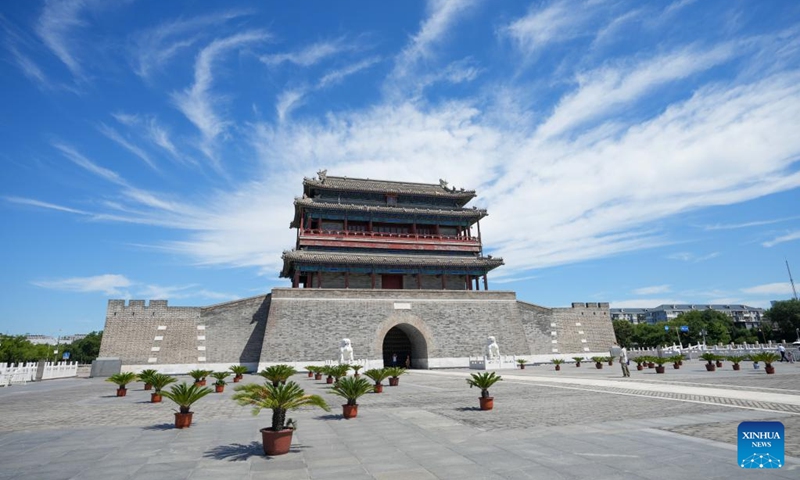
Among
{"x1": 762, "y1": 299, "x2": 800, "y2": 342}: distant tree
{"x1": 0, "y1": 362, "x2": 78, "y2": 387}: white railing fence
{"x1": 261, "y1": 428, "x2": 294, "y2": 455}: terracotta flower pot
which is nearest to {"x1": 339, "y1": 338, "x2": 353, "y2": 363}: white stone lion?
{"x1": 0, "y1": 362, "x2": 78, "y2": 387}: white railing fence

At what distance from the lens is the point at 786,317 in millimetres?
62406

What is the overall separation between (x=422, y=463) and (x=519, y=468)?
1.27 m

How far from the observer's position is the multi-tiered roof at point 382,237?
3152cm

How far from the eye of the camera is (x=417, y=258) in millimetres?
32312

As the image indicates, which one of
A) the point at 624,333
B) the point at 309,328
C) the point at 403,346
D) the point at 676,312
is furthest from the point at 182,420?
the point at 676,312

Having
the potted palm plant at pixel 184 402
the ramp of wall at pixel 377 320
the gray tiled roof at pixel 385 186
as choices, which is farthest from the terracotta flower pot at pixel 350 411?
the gray tiled roof at pixel 385 186

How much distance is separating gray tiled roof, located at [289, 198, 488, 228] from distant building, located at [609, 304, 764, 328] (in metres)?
91.7

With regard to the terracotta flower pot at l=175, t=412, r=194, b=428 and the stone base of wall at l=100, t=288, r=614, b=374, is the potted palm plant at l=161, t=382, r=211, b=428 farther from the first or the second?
the stone base of wall at l=100, t=288, r=614, b=374

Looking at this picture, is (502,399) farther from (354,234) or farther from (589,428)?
(354,234)

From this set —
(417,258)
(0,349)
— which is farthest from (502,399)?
(0,349)

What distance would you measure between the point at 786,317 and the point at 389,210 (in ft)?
217

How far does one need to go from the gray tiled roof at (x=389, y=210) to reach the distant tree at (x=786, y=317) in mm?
57514

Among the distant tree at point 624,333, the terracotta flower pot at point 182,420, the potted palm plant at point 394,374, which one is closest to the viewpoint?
the terracotta flower pot at point 182,420

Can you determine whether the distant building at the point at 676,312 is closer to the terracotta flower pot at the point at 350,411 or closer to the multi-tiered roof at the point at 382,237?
the multi-tiered roof at the point at 382,237
